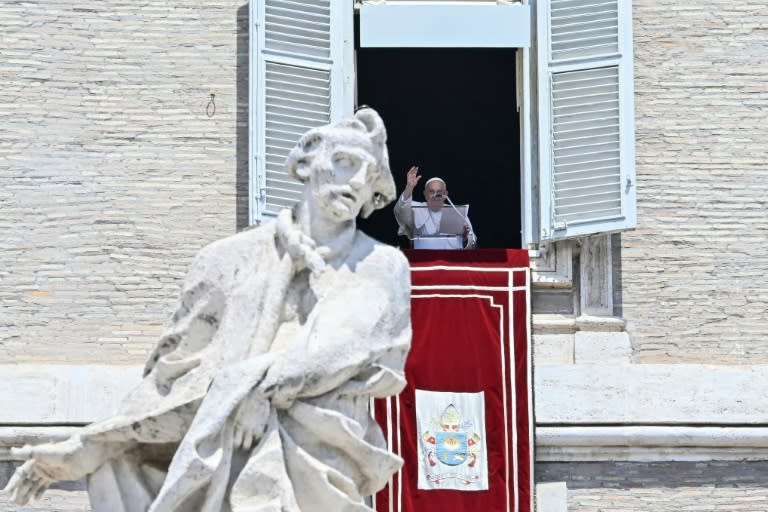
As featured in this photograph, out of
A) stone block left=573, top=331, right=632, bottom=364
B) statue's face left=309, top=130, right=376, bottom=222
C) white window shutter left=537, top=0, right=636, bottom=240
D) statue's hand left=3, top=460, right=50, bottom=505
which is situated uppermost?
white window shutter left=537, top=0, right=636, bottom=240

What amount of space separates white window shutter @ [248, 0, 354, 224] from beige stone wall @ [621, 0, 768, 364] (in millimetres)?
1623

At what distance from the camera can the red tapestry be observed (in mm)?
16078

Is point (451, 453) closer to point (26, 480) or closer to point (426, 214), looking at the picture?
point (426, 214)

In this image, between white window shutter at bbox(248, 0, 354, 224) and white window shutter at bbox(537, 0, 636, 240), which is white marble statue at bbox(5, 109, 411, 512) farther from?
white window shutter at bbox(537, 0, 636, 240)

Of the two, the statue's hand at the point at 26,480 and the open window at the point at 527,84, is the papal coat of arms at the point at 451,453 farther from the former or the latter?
the statue's hand at the point at 26,480

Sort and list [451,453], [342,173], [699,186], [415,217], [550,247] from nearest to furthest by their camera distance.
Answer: [342,173] < [451,453] < [550,247] < [699,186] < [415,217]

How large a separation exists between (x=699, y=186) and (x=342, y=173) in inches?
248

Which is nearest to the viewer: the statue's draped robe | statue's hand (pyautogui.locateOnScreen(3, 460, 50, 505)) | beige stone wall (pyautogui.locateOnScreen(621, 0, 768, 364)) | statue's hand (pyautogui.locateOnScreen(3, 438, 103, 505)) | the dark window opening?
the statue's draped robe

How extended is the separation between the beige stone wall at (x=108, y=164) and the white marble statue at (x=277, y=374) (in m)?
5.70

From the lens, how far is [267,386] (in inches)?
398

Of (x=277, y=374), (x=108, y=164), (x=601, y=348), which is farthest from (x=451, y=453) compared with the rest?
(x=277, y=374)

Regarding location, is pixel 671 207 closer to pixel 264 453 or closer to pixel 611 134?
pixel 611 134

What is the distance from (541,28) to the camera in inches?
658

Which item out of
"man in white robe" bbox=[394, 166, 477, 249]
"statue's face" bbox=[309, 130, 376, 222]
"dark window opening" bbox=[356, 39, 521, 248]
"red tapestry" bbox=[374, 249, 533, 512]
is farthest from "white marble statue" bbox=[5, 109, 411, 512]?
"dark window opening" bbox=[356, 39, 521, 248]
